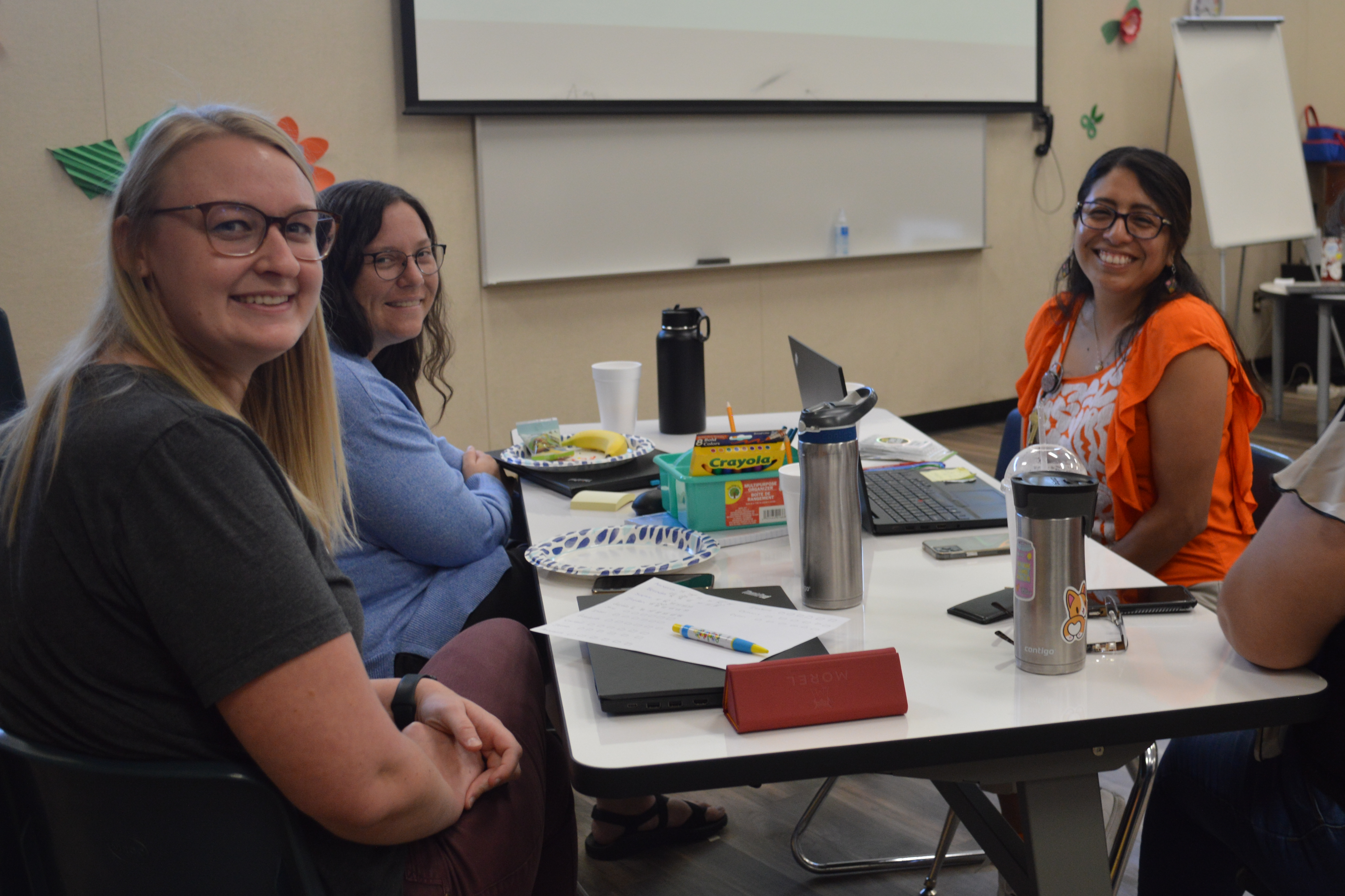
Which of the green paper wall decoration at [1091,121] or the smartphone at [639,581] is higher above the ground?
the green paper wall decoration at [1091,121]

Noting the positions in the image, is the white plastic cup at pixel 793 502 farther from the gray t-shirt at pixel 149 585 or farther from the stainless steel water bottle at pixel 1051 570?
the gray t-shirt at pixel 149 585

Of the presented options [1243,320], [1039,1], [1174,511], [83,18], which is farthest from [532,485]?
[1243,320]

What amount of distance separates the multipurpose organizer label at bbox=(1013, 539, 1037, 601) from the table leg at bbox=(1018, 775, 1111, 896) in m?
0.18

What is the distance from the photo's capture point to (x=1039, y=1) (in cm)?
490

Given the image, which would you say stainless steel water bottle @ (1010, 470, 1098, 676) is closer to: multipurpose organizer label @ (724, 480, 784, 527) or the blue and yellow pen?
the blue and yellow pen

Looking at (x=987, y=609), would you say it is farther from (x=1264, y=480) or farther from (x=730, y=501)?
(x=1264, y=480)

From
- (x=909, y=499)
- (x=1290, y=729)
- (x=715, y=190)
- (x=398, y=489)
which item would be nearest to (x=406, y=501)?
(x=398, y=489)

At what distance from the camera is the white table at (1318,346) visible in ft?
15.1

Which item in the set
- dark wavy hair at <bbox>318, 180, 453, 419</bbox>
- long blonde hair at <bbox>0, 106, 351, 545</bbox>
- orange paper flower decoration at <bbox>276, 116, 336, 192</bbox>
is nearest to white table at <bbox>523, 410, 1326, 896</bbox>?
long blonde hair at <bbox>0, 106, 351, 545</bbox>

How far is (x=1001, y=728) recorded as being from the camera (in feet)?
3.05

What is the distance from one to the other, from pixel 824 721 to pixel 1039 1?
484 centimetres

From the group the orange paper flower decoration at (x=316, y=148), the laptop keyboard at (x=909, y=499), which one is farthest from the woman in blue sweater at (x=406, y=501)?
the orange paper flower decoration at (x=316, y=148)

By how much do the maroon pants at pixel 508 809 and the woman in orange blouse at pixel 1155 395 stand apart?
1.00 m

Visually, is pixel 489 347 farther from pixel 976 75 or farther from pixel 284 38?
pixel 976 75
